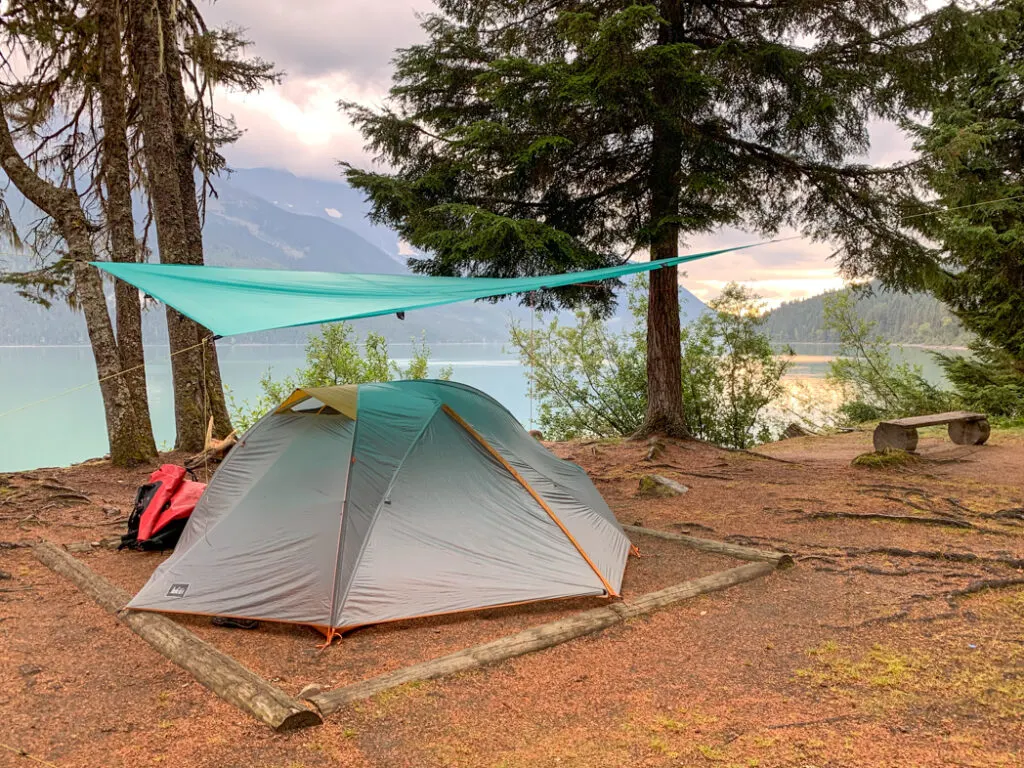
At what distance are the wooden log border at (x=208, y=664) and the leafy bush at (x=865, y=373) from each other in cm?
1226

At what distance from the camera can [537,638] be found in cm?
310

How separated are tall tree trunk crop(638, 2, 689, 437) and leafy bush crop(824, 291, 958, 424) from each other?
5805 millimetres

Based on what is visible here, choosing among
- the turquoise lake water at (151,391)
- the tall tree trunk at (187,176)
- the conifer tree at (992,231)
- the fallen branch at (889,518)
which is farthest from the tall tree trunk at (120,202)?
the conifer tree at (992,231)


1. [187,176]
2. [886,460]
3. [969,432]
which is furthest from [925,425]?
[187,176]

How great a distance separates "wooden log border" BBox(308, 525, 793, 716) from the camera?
2604 millimetres

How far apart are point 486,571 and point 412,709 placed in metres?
1.08

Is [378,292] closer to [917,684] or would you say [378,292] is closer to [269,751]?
[269,751]

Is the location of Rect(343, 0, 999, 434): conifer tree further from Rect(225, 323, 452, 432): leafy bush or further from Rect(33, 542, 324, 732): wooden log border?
Rect(33, 542, 324, 732): wooden log border

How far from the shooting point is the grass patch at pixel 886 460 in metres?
7.20

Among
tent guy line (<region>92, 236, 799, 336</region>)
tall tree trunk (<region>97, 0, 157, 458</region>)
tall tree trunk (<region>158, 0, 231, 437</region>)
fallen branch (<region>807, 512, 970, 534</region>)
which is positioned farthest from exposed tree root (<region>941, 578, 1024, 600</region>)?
tall tree trunk (<region>158, 0, 231, 437</region>)

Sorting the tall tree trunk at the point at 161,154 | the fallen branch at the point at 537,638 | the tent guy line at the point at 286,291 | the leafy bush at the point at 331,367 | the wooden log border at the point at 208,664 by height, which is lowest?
the fallen branch at the point at 537,638

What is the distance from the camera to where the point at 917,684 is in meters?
2.72

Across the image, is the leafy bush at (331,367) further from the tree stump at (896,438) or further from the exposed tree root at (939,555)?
the exposed tree root at (939,555)

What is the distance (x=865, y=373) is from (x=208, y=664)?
13444 mm
